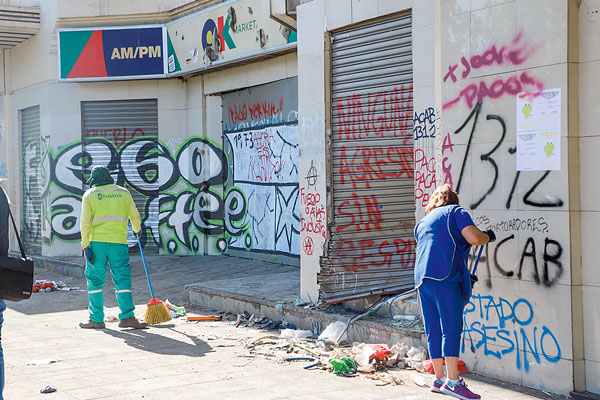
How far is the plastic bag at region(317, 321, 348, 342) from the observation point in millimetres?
8180

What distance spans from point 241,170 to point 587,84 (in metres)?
9.60

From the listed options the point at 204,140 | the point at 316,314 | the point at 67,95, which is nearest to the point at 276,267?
the point at 204,140

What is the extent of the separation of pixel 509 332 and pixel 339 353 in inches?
65.2

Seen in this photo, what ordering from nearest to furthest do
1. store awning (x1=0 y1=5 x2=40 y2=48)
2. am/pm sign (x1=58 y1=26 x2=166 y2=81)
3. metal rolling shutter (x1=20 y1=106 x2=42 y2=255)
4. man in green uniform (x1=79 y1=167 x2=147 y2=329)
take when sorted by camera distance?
1. man in green uniform (x1=79 y1=167 x2=147 y2=329)
2. am/pm sign (x1=58 y1=26 x2=166 y2=81)
3. store awning (x1=0 y1=5 x2=40 y2=48)
4. metal rolling shutter (x1=20 y1=106 x2=42 y2=255)

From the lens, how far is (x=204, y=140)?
1596 centimetres

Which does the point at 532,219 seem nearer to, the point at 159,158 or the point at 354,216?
the point at 354,216

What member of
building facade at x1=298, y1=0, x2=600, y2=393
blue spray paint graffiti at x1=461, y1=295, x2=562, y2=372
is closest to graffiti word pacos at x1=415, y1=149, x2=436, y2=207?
building facade at x1=298, y1=0, x2=600, y2=393

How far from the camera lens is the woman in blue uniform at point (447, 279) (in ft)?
20.4

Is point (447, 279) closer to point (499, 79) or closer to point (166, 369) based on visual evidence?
point (499, 79)

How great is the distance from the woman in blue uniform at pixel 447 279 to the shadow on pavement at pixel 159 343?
2.67 meters

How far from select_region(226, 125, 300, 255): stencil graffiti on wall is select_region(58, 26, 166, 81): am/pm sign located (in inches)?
87.3

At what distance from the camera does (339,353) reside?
24.8 ft

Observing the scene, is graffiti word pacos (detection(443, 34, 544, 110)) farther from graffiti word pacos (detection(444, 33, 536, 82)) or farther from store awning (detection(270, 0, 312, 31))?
store awning (detection(270, 0, 312, 31))

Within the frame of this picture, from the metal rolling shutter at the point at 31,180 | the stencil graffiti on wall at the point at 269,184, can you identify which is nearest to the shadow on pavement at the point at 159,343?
the stencil graffiti on wall at the point at 269,184
